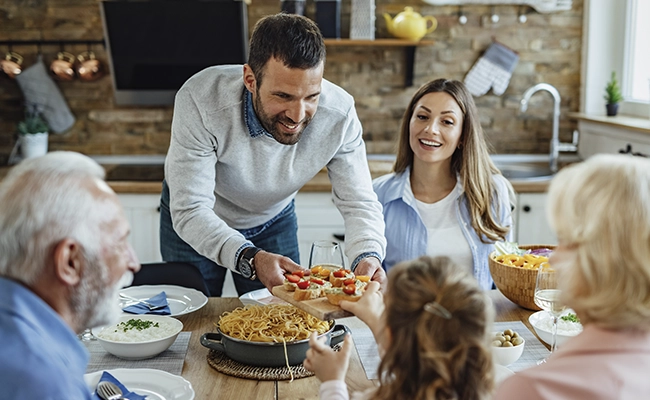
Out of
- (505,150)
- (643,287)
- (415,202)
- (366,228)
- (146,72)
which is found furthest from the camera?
(505,150)

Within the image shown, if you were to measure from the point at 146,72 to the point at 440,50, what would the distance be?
1.74 metres

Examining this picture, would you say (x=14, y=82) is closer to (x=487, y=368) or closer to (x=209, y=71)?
(x=209, y=71)

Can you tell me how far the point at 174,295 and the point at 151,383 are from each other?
70cm

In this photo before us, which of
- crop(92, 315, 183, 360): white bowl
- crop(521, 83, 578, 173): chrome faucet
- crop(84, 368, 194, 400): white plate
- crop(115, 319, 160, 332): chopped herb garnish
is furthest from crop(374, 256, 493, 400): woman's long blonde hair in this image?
crop(521, 83, 578, 173): chrome faucet

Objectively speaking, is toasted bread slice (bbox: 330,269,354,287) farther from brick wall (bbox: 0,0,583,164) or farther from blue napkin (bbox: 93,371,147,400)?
brick wall (bbox: 0,0,583,164)

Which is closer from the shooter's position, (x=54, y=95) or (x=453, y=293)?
(x=453, y=293)

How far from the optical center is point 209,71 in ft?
8.32

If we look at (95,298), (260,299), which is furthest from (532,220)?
(95,298)

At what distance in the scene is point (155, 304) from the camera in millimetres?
2191

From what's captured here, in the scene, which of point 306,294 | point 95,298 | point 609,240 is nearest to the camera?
point 609,240

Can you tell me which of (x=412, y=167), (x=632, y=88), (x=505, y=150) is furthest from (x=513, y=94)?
(x=412, y=167)

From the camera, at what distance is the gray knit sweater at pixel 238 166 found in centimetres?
236

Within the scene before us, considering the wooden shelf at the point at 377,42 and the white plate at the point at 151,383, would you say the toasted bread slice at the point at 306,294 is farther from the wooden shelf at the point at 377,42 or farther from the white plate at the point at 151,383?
the wooden shelf at the point at 377,42

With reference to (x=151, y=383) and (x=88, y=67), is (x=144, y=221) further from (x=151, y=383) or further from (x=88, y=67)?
(x=151, y=383)
